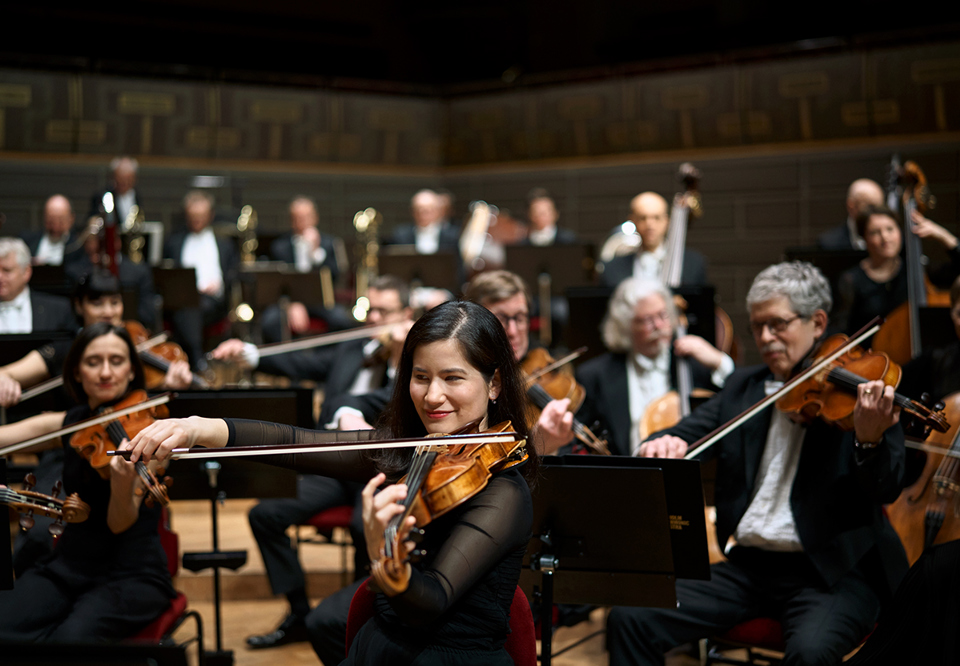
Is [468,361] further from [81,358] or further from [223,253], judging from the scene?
[223,253]

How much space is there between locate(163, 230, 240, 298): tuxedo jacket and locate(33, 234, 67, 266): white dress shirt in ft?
2.19

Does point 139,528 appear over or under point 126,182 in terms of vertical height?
under

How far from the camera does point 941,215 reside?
6.23 meters

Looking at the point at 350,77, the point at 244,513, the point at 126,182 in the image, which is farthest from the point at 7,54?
the point at 244,513

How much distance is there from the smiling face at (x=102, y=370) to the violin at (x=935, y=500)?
87.0 inches

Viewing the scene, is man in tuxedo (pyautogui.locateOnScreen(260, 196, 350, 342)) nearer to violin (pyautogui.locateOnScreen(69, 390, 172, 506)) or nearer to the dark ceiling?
the dark ceiling

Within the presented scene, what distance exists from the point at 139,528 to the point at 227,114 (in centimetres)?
599

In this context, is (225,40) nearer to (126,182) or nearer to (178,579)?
(126,182)

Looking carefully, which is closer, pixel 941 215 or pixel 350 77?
pixel 941 215

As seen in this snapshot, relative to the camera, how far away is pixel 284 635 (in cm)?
320

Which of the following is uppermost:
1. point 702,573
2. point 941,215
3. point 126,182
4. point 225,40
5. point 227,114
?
point 225,40

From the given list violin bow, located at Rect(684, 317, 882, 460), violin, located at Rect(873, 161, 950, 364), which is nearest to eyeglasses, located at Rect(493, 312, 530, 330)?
violin bow, located at Rect(684, 317, 882, 460)

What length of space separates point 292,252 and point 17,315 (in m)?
2.85

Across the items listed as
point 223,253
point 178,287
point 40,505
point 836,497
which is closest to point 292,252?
point 223,253
